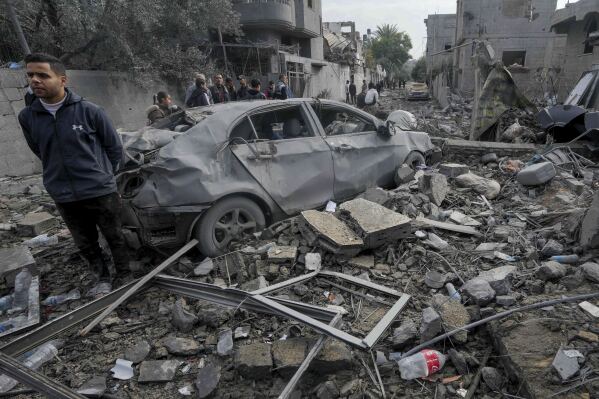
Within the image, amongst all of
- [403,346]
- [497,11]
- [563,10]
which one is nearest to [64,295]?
[403,346]

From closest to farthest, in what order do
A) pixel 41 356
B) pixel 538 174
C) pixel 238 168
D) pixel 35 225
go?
pixel 41 356 < pixel 238 168 < pixel 35 225 < pixel 538 174

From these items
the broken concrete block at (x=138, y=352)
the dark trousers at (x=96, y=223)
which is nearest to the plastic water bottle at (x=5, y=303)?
the dark trousers at (x=96, y=223)

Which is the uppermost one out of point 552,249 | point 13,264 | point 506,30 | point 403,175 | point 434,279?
point 506,30

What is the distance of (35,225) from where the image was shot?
466cm

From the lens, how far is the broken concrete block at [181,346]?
98.3 inches

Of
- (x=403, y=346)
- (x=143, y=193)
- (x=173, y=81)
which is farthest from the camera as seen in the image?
(x=173, y=81)

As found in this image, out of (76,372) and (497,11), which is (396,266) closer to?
(76,372)

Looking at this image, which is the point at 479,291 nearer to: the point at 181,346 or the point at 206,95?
the point at 181,346

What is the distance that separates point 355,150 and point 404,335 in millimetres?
2574

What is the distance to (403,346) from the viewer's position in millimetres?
2430

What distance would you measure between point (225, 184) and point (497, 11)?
28466 millimetres

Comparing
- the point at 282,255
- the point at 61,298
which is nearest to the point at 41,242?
the point at 61,298

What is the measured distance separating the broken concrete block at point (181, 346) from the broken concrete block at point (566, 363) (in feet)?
7.11

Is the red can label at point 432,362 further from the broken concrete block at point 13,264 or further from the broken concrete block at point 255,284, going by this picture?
the broken concrete block at point 13,264
